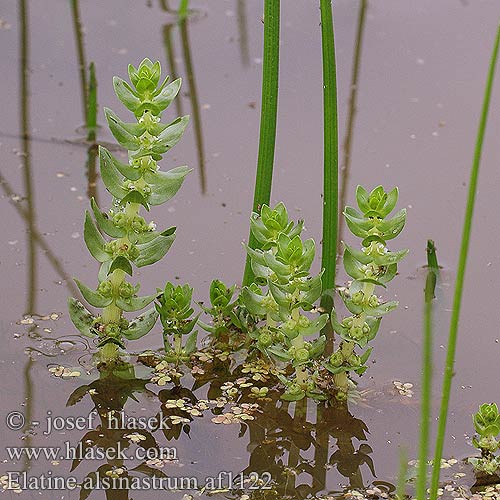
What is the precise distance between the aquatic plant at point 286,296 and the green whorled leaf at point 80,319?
0.84 feet

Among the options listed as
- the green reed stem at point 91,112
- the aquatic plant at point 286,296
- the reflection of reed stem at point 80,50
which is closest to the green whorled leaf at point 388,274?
the aquatic plant at point 286,296

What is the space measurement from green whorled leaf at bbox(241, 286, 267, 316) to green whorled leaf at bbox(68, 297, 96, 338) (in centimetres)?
26

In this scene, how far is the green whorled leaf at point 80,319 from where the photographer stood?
164cm

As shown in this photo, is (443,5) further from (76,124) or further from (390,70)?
(76,124)

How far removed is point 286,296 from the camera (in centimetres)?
153

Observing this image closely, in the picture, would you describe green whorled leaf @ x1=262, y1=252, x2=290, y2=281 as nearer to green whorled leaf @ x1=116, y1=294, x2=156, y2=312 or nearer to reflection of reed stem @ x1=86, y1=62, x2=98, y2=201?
green whorled leaf @ x1=116, y1=294, x2=156, y2=312

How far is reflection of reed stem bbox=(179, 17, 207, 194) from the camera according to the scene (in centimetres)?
221

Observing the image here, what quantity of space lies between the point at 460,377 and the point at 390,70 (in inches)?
43.3

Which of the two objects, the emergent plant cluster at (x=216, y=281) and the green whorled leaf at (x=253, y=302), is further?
the green whorled leaf at (x=253, y=302)

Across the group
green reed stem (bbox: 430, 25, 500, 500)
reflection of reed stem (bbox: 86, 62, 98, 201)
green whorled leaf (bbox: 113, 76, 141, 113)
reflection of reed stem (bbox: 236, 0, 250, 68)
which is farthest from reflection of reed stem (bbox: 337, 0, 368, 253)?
green reed stem (bbox: 430, 25, 500, 500)

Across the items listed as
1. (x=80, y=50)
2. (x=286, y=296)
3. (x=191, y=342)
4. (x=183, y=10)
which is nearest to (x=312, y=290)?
(x=286, y=296)

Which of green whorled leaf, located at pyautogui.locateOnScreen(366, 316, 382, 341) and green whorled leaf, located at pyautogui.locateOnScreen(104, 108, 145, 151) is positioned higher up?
green whorled leaf, located at pyautogui.locateOnScreen(104, 108, 145, 151)

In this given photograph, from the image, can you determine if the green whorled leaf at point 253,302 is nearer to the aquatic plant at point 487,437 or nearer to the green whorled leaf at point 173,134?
the green whorled leaf at point 173,134

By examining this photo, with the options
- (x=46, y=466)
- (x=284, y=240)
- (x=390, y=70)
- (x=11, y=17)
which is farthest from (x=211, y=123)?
(x=46, y=466)
